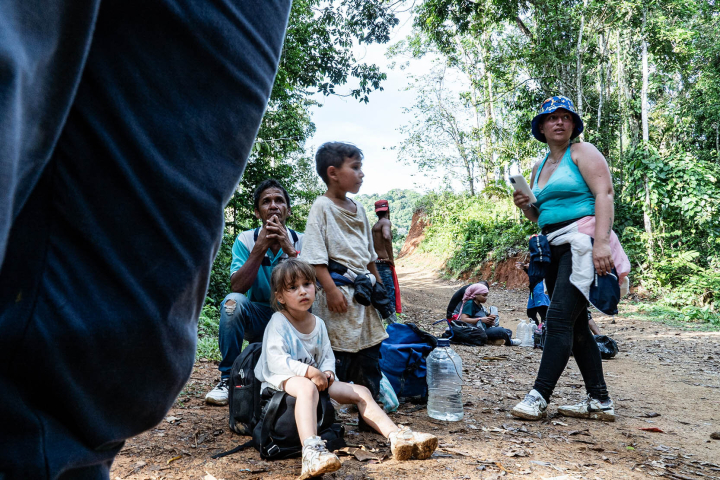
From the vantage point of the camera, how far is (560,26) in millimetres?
12969

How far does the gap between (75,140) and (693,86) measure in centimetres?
2082

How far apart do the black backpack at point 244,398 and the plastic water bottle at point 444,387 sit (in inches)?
51.8

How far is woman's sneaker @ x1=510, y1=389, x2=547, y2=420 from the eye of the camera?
3.37m

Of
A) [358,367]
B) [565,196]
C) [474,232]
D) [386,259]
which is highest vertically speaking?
[474,232]

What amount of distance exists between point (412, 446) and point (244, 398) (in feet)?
3.51

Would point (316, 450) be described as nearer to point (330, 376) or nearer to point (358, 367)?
point (330, 376)

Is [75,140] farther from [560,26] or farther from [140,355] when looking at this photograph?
[560,26]

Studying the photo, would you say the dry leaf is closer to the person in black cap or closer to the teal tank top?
the teal tank top

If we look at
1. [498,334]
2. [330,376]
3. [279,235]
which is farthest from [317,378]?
[498,334]

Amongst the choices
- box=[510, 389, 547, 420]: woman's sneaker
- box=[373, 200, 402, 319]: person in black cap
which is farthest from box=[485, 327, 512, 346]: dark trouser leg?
box=[510, 389, 547, 420]: woman's sneaker

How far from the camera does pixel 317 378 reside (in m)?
2.84

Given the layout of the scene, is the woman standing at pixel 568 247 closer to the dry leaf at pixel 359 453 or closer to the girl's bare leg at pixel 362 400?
the girl's bare leg at pixel 362 400

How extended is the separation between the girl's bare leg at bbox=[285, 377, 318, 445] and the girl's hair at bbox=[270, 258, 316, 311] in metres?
0.61

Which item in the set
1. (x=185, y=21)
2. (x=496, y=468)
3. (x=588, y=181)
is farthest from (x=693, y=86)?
(x=185, y=21)
